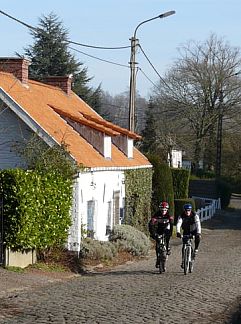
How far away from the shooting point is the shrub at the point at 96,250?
72.4 feet

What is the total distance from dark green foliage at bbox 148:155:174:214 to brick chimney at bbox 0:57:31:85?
31.3 ft

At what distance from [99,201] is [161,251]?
5694 millimetres

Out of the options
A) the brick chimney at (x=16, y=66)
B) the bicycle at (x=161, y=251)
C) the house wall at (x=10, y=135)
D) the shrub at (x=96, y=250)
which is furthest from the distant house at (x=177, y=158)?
the bicycle at (x=161, y=251)

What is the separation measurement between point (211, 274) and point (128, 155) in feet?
37.3

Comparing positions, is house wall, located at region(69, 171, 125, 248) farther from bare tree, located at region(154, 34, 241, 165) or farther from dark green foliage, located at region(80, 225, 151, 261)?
bare tree, located at region(154, 34, 241, 165)

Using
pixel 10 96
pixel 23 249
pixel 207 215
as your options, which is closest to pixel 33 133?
pixel 10 96

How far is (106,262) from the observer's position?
22.5 m

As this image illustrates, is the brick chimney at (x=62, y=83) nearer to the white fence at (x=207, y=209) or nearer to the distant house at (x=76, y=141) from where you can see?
the distant house at (x=76, y=141)

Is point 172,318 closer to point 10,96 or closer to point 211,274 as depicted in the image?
point 211,274

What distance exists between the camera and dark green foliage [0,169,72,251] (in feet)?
58.5

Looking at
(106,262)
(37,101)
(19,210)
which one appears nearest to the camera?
(19,210)

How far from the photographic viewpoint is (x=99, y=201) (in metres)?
25.0

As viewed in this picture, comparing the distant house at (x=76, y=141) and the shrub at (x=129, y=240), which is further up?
the distant house at (x=76, y=141)

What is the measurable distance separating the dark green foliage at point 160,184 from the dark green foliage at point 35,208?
43.2 ft
